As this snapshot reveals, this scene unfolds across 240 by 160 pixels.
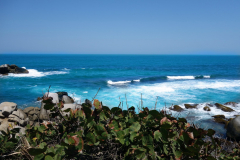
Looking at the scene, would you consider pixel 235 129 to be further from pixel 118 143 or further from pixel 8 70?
pixel 8 70

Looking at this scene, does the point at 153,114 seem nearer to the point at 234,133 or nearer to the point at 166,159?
the point at 166,159

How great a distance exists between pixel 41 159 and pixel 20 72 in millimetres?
43012

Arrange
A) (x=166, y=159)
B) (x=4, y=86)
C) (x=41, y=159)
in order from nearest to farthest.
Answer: (x=41, y=159) < (x=166, y=159) < (x=4, y=86)

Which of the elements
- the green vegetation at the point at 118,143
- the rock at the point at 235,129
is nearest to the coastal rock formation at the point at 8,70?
the rock at the point at 235,129

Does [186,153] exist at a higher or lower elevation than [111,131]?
lower

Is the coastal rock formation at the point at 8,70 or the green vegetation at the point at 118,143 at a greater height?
the green vegetation at the point at 118,143

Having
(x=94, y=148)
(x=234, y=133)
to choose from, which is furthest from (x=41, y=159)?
(x=234, y=133)

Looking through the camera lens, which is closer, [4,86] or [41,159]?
[41,159]

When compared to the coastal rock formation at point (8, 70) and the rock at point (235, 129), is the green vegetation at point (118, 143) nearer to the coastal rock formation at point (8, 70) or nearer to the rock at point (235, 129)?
the rock at point (235, 129)

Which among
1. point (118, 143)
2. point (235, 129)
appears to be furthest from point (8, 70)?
point (118, 143)

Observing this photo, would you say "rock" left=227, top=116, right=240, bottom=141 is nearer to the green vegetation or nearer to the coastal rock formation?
the green vegetation

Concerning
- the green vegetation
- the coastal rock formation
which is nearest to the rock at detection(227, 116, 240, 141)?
the green vegetation

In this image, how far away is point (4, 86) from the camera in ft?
84.5

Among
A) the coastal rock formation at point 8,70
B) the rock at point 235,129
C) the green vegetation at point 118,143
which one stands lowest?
the rock at point 235,129
